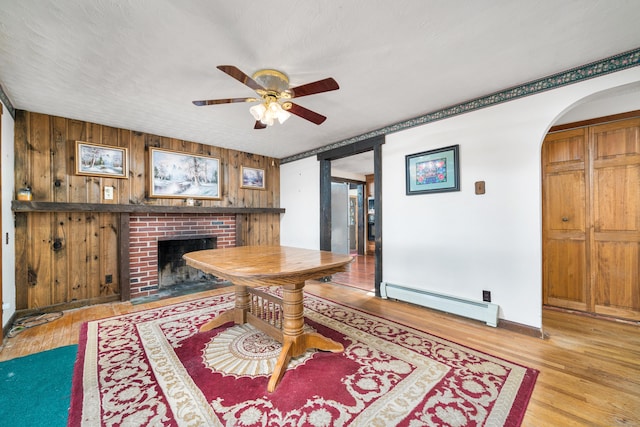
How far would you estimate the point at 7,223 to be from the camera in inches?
95.8

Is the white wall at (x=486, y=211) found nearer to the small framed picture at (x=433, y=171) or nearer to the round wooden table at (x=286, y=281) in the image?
the small framed picture at (x=433, y=171)

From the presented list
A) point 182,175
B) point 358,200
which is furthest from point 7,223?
point 358,200

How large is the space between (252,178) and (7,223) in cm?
297

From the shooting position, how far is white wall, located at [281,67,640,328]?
2.25m

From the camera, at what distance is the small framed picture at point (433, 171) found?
2742mm

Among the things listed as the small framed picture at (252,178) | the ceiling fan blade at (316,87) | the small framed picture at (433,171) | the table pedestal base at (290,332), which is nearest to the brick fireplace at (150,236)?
the small framed picture at (252,178)

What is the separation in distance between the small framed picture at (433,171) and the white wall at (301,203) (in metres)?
1.74

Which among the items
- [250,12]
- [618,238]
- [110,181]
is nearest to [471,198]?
[618,238]

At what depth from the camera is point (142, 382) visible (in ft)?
5.27

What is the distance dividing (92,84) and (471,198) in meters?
3.75

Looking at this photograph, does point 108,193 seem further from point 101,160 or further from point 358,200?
point 358,200

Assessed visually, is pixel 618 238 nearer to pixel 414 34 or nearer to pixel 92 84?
pixel 414 34

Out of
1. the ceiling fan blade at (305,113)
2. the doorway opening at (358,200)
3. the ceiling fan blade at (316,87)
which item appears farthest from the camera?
the doorway opening at (358,200)

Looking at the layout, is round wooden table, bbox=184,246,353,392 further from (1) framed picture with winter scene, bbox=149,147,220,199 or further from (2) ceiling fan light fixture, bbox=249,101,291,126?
(1) framed picture with winter scene, bbox=149,147,220,199
